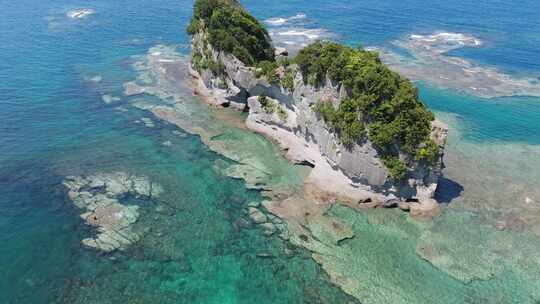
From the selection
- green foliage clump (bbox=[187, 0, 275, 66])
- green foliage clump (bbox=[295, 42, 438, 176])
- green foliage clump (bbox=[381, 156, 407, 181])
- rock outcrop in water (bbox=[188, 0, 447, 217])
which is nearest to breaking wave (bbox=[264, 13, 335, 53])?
green foliage clump (bbox=[187, 0, 275, 66])

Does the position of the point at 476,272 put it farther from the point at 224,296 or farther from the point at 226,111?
the point at 226,111

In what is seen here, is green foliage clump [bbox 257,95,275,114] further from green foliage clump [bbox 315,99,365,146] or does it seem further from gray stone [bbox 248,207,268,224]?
gray stone [bbox 248,207,268,224]

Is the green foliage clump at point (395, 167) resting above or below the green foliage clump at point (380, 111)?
below

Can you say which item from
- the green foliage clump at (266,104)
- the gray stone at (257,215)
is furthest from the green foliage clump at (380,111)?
the gray stone at (257,215)

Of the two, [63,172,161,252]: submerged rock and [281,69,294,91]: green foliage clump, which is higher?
[281,69,294,91]: green foliage clump

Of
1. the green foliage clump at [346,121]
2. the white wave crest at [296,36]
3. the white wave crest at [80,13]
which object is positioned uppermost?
the white wave crest at [80,13]

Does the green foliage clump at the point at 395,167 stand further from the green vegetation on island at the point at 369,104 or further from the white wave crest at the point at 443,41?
the white wave crest at the point at 443,41
